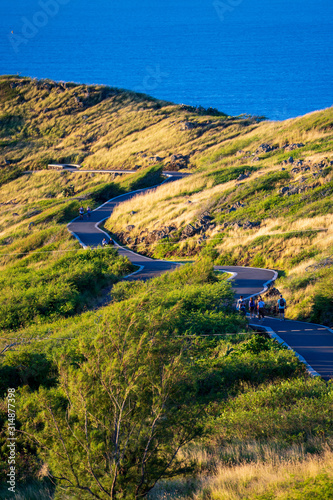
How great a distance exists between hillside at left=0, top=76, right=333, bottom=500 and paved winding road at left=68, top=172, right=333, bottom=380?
2.15 feet

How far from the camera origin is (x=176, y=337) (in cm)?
880

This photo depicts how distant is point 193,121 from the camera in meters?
59.9

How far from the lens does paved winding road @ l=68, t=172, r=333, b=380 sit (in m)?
13.3

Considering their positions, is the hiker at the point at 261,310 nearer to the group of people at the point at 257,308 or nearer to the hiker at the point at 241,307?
the group of people at the point at 257,308

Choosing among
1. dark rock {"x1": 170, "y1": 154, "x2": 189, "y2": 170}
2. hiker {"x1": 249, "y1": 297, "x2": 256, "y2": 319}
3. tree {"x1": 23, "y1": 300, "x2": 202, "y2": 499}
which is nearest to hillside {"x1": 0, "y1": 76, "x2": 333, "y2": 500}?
tree {"x1": 23, "y1": 300, "x2": 202, "y2": 499}

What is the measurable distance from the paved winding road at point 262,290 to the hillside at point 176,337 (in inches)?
25.8

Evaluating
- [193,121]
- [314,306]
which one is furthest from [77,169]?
[314,306]

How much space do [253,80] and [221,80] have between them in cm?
1089

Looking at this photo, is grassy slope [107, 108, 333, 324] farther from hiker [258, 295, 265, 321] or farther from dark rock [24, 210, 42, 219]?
dark rock [24, 210, 42, 219]

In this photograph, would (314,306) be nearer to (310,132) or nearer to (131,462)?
(131,462)

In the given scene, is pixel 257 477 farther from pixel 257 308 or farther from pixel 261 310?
pixel 257 308

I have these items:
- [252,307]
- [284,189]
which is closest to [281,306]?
[252,307]

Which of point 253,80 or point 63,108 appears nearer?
point 63,108

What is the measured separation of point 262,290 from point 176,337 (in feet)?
35.9
